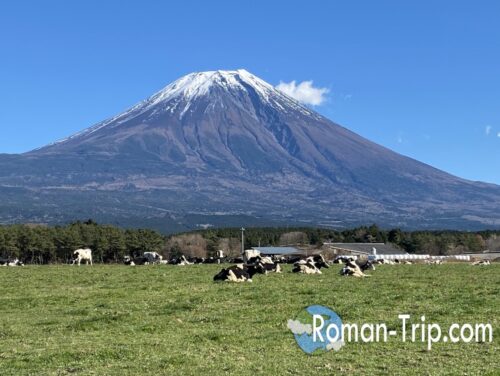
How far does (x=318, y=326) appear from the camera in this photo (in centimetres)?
1121

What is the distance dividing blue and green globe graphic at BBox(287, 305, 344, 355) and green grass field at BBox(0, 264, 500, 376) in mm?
180

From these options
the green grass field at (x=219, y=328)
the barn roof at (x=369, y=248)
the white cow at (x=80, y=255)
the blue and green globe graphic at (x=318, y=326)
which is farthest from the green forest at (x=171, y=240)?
the blue and green globe graphic at (x=318, y=326)

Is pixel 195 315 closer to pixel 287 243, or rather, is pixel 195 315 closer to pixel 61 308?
pixel 61 308

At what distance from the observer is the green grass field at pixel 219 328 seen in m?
8.71

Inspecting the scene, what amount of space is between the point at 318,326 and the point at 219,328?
1.77m

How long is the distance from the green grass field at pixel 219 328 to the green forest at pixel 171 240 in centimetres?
4831

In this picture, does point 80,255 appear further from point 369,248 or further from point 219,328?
point 369,248

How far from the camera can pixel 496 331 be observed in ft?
34.6

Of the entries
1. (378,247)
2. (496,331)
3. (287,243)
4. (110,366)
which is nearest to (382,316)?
(496,331)

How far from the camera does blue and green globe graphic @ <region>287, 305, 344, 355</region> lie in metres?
9.84

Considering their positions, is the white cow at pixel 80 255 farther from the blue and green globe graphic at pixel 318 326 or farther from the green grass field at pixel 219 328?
the blue and green globe graphic at pixel 318 326

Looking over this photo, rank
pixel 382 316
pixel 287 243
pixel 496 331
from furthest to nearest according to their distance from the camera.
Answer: pixel 287 243
pixel 382 316
pixel 496 331

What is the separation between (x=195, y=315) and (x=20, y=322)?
3498 millimetres

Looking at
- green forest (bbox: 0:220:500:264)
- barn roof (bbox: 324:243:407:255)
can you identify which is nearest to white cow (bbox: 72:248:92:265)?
green forest (bbox: 0:220:500:264)
